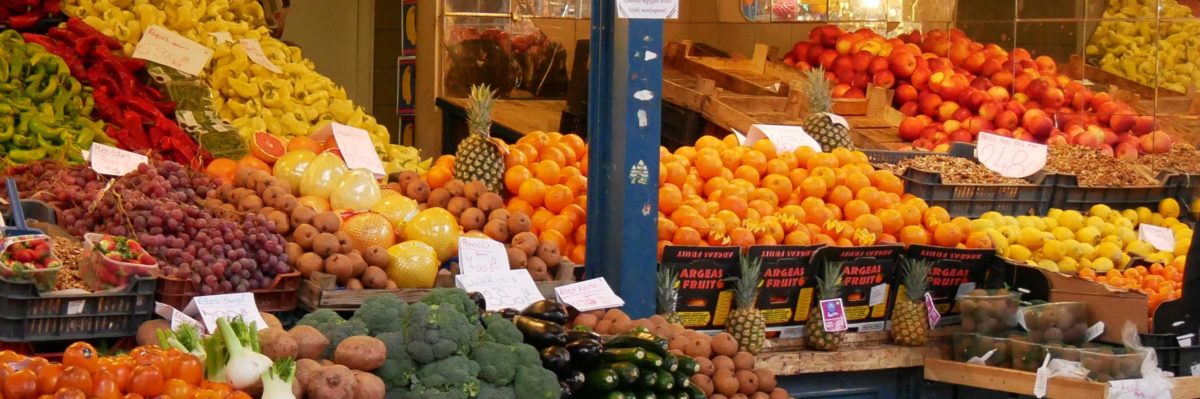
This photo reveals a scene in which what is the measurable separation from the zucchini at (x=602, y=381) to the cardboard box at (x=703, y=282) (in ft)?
2.92

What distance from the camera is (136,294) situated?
376 centimetres

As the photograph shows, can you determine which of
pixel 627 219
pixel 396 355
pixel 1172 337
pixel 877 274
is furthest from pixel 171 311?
pixel 1172 337

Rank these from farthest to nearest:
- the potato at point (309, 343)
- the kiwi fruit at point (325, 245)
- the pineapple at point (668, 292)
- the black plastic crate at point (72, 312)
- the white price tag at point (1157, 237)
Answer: the white price tag at point (1157, 237)
the pineapple at point (668, 292)
the kiwi fruit at point (325, 245)
the black plastic crate at point (72, 312)
the potato at point (309, 343)

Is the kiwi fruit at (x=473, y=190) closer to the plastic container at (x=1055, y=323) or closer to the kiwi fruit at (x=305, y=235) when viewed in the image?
the kiwi fruit at (x=305, y=235)

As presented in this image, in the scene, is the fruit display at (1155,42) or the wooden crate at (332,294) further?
the fruit display at (1155,42)

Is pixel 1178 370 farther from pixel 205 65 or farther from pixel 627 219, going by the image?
pixel 205 65

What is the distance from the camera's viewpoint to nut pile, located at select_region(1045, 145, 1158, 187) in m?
6.38

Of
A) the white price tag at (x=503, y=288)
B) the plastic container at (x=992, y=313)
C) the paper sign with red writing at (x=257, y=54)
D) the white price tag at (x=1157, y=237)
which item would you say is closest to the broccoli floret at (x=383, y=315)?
the white price tag at (x=503, y=288)

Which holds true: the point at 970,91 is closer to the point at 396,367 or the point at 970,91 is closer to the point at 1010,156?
the point at 1010,156

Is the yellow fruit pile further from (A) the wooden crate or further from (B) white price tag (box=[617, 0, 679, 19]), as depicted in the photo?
(A) the wooden crate

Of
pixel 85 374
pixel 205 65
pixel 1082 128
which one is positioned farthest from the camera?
→ pixel 1082 128

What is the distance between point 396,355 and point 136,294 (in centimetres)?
77

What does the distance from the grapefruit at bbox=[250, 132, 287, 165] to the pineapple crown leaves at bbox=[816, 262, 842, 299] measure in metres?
2.01

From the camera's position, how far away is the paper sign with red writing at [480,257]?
14.7 ft
